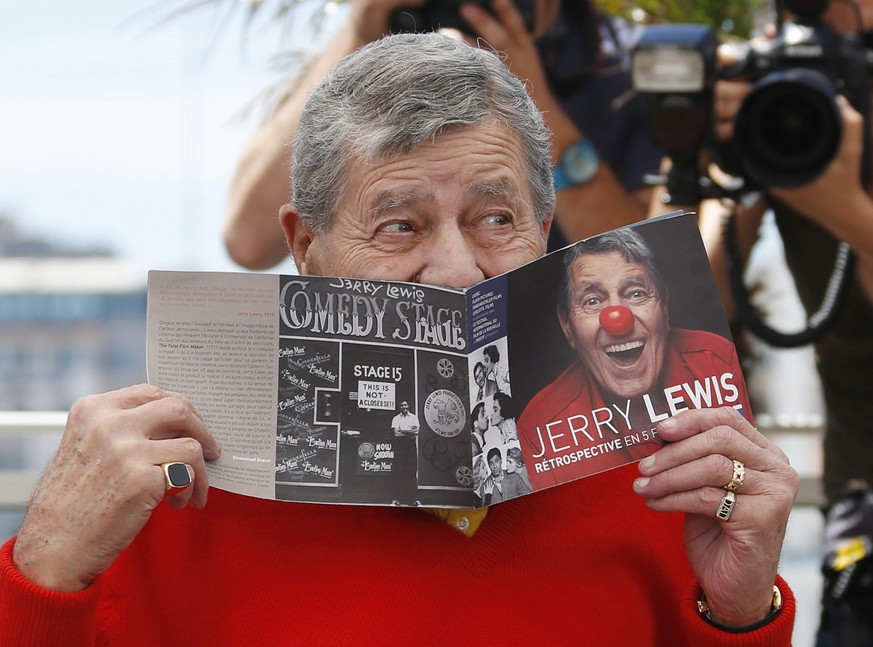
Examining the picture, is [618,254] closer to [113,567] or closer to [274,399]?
[274,399]

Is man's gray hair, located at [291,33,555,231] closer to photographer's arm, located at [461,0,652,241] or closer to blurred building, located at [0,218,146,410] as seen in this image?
photographer's arm, located at [461,0,652,241]

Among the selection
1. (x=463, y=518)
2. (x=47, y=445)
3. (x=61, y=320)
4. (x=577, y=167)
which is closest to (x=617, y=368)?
(x=463, y=518)

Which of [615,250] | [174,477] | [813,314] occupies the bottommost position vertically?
[174,477]

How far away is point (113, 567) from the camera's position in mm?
1404

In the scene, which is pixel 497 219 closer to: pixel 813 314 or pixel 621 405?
pixel 621 405

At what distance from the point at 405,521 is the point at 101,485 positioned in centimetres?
40

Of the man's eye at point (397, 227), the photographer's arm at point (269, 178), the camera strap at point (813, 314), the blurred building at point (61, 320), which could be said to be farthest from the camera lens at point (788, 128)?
the blurred building at point (61, 320)

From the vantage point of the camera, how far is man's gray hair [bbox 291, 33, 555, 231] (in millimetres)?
1510

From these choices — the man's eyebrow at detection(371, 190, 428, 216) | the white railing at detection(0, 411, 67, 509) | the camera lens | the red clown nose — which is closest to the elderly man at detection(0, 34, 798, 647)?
the man's eyebrow at detection(371, 190, 428, 216)

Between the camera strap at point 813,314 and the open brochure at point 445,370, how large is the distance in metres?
1.14

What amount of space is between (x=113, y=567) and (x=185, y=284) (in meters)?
0.37

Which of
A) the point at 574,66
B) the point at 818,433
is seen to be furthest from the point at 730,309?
the point at 818,433

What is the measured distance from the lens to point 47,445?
10.5ft

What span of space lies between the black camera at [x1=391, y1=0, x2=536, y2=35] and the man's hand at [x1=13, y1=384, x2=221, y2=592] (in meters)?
1.25
